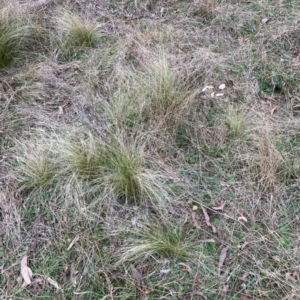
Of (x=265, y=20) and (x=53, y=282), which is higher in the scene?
(x=265, y=20)

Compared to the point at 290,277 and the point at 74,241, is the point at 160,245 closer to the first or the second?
the point at 74,241

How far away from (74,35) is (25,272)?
209 centimetres

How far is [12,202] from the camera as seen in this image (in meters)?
2.30

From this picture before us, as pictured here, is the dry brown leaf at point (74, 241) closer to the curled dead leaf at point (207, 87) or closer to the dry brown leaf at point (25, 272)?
the dry brown leaf at point (25, 272)

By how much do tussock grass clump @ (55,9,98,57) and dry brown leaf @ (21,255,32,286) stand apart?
6.17 ft

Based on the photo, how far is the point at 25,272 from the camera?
2045mm

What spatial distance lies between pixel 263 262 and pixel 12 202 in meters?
1.40

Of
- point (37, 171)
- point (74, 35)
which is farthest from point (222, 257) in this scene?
point (74, 35)

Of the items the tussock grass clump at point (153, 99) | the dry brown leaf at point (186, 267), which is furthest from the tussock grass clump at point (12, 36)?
the dry brown leaf at point (186, 267)

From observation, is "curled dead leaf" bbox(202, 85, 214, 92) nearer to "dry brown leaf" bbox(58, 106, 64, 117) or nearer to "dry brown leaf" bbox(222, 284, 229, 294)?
"dry brown leaf" bbox(58, 106, 64, 117)

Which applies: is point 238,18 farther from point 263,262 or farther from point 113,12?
point 263,262

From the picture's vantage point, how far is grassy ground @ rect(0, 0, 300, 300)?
2016mm

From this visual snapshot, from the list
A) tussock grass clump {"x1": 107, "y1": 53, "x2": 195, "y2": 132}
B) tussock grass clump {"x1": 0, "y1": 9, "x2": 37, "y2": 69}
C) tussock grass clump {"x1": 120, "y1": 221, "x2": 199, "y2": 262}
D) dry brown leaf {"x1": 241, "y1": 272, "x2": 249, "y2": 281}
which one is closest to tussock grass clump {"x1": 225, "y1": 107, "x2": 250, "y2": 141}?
tussock grass clump {"x1": 107, "y1": 53, "x2": 195, "y2": 132}

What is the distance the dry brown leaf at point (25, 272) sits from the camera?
2.01m
